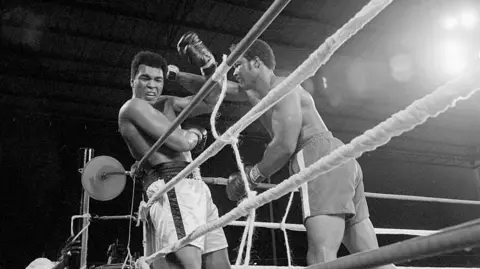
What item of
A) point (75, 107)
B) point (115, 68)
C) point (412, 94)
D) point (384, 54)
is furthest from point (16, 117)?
point (412, 94)

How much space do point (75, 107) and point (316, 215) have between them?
591 centimetres

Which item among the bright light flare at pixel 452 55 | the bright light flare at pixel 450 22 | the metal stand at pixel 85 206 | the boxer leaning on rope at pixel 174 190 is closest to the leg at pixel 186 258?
the boxer leaning on rope at pixel 174 190

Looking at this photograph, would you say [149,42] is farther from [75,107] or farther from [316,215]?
[316,215]

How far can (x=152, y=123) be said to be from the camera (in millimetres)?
1759

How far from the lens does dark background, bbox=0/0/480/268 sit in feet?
16.9

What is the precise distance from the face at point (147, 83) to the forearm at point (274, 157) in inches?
24.7

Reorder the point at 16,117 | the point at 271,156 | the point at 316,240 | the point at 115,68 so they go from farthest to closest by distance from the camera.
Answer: the point at 16,117 → the point at 115,68 → the point at 271,156 → the point at 316,240

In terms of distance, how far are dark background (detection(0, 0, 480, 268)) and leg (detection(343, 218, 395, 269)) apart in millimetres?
3651

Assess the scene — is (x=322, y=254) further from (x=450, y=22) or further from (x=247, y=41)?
(x=450, y=22)

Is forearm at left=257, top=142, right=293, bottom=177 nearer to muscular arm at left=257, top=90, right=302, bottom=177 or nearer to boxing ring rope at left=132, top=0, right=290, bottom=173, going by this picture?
muscular arm at left=257, top=90, right=302, bottom=177

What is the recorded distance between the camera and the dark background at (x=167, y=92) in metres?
5.15

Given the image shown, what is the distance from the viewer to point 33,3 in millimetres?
4754

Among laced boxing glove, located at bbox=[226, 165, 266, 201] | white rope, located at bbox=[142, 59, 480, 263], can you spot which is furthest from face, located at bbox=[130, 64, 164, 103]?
white rope, located at bbox=[142, 59, 480, 263]

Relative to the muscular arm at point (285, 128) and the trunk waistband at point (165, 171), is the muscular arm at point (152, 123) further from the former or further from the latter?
the muscular arm at point (285, 128)
